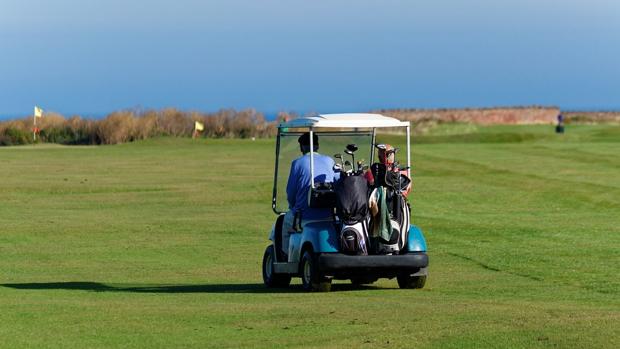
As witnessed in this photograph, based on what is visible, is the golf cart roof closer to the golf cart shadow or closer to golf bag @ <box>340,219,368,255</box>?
golf bag @ <box>340,219,368,255</box>

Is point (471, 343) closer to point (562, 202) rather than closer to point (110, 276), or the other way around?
point (110, 276)

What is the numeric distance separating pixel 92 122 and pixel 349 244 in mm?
46471

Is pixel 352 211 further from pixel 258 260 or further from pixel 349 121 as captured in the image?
pixel 258 260

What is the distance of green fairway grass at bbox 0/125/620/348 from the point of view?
432 inches

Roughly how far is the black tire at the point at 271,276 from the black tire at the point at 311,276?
723 millimetres

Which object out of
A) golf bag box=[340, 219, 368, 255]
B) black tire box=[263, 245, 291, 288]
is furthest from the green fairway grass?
golf bag box=[340, 219, 368, 255]

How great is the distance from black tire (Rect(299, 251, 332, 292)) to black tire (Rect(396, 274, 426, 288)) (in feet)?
2.62

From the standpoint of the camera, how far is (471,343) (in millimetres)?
10234

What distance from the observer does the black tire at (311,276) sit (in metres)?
14.5

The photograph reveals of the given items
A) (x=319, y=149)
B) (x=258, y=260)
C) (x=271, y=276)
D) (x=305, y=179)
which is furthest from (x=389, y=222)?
(x=258, y=260)

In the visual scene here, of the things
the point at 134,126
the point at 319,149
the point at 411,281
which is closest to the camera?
the point at 411,281

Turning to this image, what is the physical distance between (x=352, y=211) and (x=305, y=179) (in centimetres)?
104

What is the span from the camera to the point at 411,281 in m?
15.1

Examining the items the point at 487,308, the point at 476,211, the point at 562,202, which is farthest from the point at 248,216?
the point at 487,308
